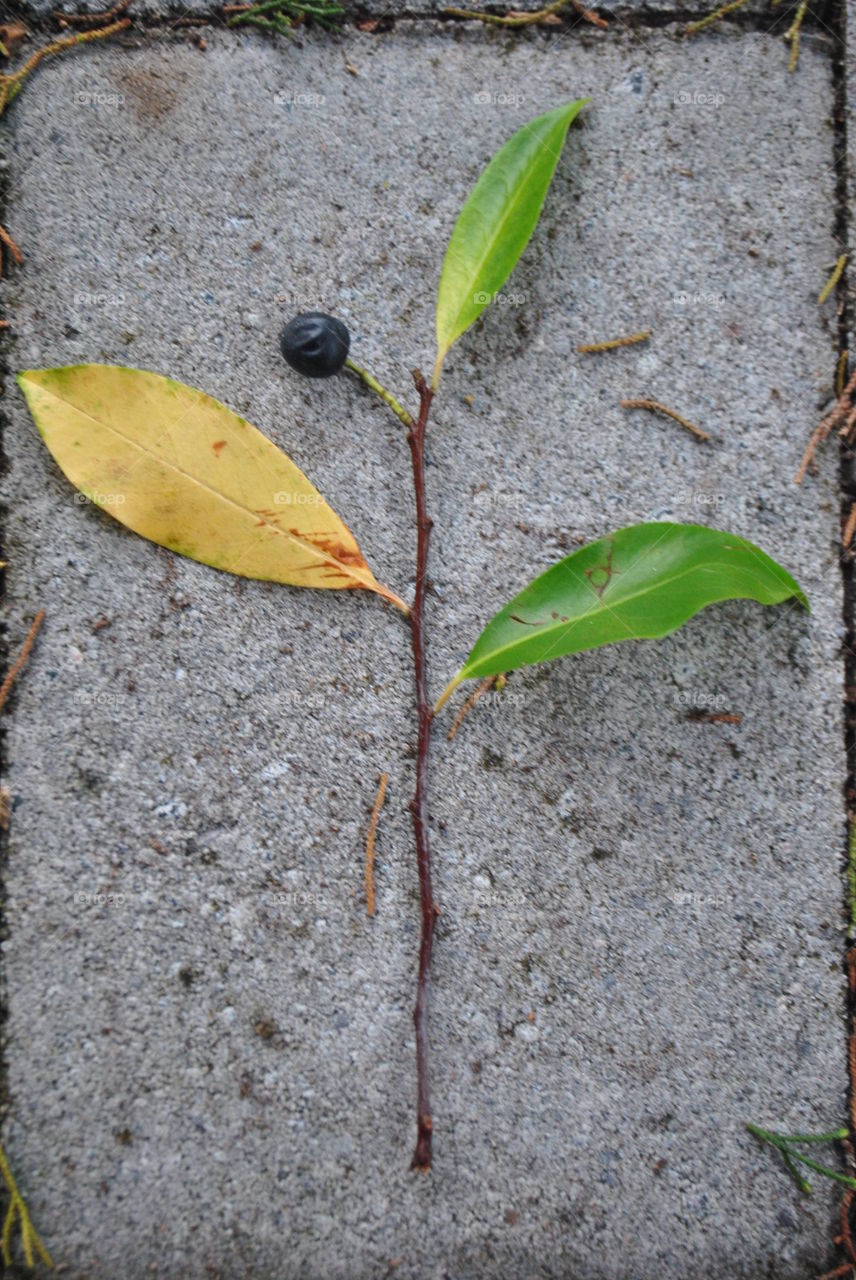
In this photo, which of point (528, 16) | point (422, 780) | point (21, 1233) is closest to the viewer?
point (21, 1233)

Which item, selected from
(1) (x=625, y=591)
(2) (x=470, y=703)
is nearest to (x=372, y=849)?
(2) (x=470, y=703)

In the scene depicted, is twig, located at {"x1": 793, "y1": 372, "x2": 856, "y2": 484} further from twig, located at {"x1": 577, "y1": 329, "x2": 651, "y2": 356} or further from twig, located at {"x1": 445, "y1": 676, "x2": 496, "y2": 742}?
twig, located at {"x1": 445, "y1": 676, "x2": 496, "y2": 742}

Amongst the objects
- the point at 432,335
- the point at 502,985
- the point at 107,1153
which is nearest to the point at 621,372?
the point at 432,335

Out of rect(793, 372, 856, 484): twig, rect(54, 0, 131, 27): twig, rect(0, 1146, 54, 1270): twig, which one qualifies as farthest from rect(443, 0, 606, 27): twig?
rect(0, 1146, 54, 1270): twig

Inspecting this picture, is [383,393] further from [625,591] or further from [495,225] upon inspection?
[625,591]

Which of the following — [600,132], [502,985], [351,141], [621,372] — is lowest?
[502,985]

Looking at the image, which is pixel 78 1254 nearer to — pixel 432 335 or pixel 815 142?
pixel 432 335
